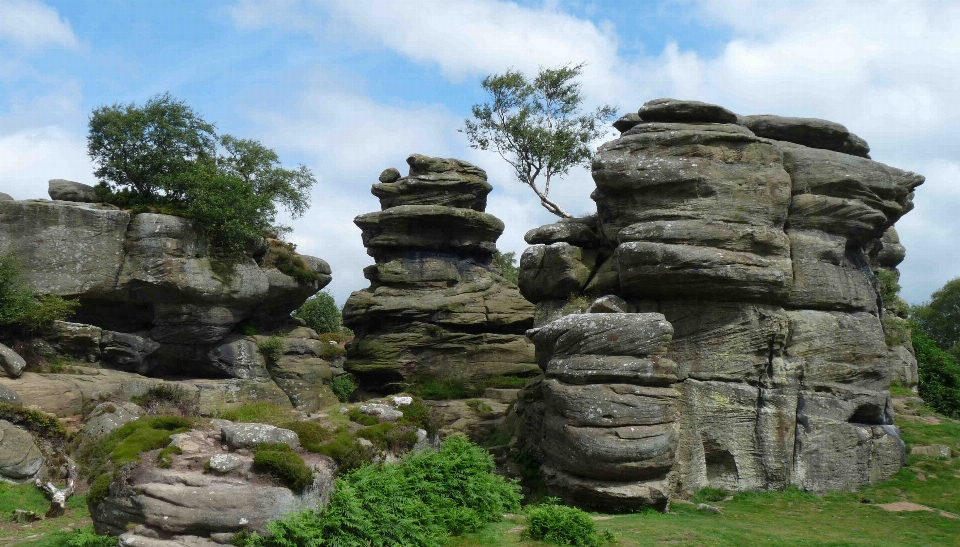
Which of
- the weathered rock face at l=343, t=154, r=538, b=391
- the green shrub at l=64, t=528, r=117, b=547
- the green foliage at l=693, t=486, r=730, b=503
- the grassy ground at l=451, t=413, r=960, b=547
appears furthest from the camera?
the weathered rock face at l=343, t=154, r=538, b=391

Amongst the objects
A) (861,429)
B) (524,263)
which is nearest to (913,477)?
(861,429)

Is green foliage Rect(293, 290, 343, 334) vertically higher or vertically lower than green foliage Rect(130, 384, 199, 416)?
higher

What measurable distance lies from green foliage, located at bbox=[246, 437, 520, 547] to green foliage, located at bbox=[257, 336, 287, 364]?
21.8 metres

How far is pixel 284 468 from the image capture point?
16750 millimetres

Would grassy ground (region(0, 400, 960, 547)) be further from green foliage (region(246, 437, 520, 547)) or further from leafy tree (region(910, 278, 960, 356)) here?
leafy tree (region(910, 278, 960, 356))

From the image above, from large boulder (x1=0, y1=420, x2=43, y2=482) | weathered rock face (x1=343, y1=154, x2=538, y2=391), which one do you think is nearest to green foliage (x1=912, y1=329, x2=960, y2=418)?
weathered rock face (x1=343, y1=154, x2=538, y2=391)

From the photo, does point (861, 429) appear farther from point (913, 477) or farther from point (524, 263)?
point (524, 263)

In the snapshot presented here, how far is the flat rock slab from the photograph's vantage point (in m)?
17.9

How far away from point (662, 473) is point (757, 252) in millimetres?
8592

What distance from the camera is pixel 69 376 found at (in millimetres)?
32594

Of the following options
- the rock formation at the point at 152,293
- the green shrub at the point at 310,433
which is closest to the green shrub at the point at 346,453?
the green shrub at the point at 310,433

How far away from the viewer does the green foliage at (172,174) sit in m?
39.9

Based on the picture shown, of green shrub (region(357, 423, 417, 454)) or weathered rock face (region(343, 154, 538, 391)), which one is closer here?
green shrub (region(357, 423, 417, 454))

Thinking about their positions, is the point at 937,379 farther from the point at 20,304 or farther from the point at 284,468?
the point at 20,304
